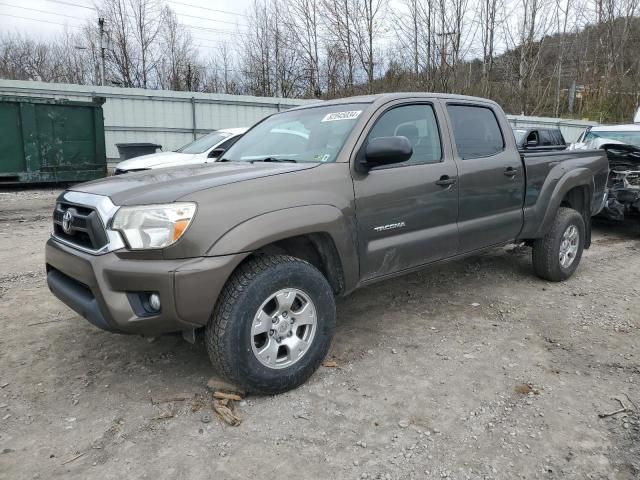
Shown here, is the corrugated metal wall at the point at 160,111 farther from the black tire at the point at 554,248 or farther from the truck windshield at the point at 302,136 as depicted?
the black tire at the point at 554,248

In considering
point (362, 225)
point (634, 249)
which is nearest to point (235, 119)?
point (634, 249)

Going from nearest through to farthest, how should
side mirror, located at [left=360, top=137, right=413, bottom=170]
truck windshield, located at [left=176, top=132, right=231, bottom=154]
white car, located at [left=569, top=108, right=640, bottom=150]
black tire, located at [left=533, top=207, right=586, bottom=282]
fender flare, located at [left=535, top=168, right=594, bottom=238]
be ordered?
side mirror, located at [left=360, top=137, right=413, bottom=170], fender flare, located at [left=535, top=168, right=594, bottom=238], black tire, located at [left=533, top=207, right=586, bottom=282], white car, located at [left=569, top=108, right=640, bottom=150], truck windshield, located at [left=176, top=132, right=231, bottom=154]

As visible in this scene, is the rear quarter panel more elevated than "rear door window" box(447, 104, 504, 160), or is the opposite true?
"rear door window" box(447, 104, 504, 160)

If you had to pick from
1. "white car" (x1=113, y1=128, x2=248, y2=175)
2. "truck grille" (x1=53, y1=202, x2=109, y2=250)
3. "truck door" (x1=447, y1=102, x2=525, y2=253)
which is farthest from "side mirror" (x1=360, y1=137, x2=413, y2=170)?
"white car" (x1=113, y1=128, x2=248, y2=175)

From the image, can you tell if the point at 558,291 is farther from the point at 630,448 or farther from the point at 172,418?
the point at 172,418

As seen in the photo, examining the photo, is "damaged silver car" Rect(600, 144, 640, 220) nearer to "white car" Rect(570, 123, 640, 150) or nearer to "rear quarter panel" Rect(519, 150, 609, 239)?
"white car" Rect(570, 123, 640, 150)

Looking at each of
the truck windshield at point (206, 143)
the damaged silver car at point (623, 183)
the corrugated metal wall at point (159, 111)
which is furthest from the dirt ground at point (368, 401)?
the corrugated metal wall at point (159, 111)

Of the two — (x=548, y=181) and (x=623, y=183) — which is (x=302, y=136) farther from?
(x=623, y=183)

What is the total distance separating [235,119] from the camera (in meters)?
17.3

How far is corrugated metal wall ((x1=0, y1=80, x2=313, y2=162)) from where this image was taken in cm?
1451

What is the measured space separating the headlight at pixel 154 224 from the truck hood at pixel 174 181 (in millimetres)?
47

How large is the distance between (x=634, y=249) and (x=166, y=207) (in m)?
6.57

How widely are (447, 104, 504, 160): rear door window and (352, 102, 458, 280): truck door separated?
210mm

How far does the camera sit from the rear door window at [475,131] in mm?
4008
